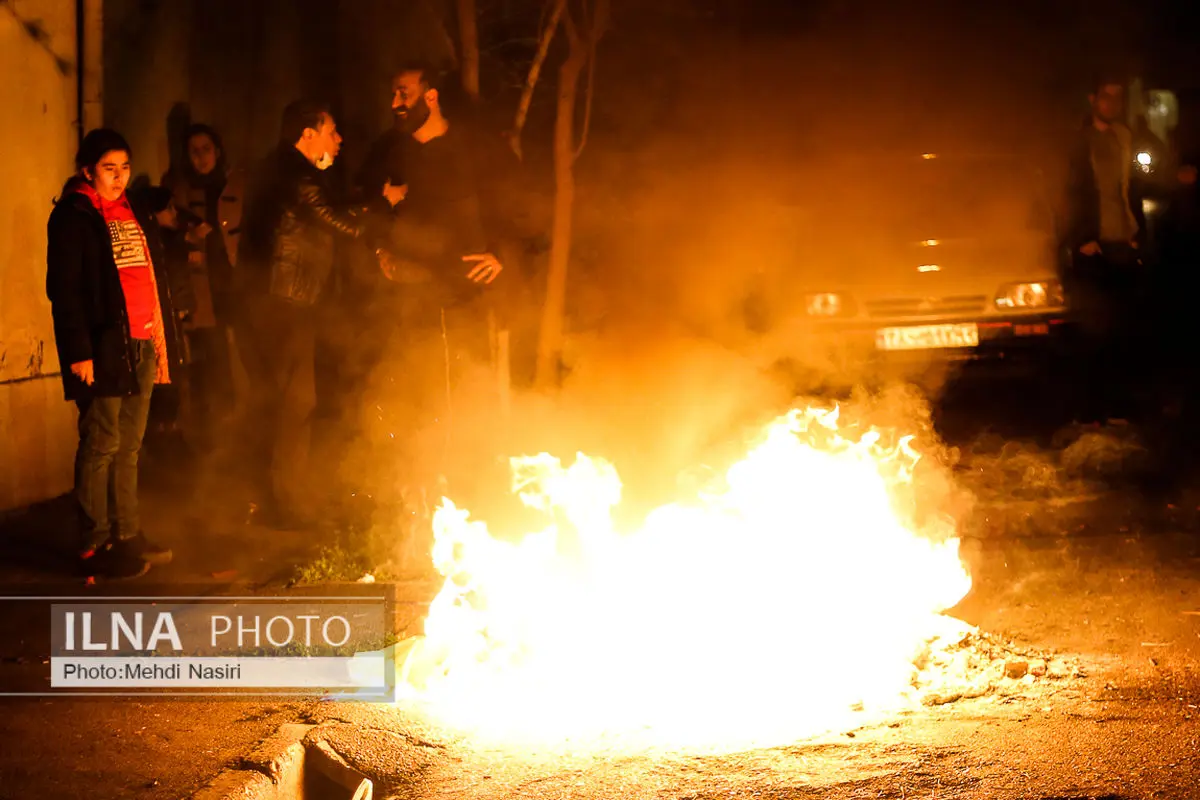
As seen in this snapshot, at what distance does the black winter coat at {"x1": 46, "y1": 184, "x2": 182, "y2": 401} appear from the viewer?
5.83 metres

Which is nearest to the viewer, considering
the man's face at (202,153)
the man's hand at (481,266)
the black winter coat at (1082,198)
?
the man's hand at (481,266)

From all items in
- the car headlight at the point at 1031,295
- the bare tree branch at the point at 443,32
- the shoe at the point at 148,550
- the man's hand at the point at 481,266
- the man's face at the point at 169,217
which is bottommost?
the shoe at the point at 148,550

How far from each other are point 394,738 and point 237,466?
4.25 metres

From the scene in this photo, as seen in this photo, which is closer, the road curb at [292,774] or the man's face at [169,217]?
the road curb at [292,774]

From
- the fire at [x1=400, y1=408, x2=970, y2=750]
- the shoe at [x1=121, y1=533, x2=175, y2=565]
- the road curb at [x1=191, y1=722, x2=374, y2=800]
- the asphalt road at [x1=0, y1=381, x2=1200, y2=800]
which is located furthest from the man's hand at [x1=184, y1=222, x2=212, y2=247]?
the road curb at [x1=191, y1=722, x2=374, y2=800]

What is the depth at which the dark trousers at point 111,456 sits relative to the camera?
6.07 m

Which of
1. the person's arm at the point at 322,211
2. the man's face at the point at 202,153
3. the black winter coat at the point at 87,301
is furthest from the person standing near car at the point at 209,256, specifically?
the black winter coat at the point at 87,301

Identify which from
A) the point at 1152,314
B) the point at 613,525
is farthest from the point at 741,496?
the point at 1152,314

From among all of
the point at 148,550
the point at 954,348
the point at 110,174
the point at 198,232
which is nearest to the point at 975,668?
the point at 148,550

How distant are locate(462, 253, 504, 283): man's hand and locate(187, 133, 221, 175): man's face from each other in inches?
101

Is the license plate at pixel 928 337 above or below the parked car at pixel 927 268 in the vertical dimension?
below

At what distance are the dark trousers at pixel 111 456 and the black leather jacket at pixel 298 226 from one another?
822 millimetres

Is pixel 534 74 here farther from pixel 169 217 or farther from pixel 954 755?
pixel 954 755

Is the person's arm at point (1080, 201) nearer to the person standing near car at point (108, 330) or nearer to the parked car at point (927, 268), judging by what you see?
the parked car at point (927, 268)
